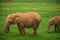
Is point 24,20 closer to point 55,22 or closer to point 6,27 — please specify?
point 6,27

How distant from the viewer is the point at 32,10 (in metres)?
3.12

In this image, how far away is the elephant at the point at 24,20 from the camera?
3117mm

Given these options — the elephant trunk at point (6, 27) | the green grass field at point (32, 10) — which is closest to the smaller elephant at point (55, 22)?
the green grass field at point (32, 10)

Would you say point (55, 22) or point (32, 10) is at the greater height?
point (32, 10)

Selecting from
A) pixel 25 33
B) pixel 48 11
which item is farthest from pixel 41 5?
pixel 25 33

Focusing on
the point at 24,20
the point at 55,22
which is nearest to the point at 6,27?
the point at 24,20

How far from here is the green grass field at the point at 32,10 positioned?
3104 millimetres

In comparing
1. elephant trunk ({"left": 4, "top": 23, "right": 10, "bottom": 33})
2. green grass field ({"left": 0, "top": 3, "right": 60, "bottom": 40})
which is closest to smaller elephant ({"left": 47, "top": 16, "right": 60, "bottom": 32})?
green grass field ({"left": 0, "top": 3, "right": 60, "bottom": 40})

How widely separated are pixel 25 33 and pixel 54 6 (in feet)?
1.15

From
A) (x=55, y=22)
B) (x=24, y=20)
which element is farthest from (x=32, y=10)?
(x=55, y=22)

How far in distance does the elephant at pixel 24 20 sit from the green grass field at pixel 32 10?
31 millimetres

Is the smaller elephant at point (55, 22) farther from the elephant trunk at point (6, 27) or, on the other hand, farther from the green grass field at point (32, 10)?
the elephant trunk at point (6, 27)

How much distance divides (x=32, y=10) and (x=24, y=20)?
12 centimetres

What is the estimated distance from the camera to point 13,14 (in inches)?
123
